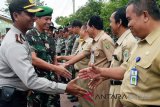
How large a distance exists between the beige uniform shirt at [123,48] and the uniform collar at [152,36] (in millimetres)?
1200

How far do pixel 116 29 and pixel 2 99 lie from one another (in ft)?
6.64

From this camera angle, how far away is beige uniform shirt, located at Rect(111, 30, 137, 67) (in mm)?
4031

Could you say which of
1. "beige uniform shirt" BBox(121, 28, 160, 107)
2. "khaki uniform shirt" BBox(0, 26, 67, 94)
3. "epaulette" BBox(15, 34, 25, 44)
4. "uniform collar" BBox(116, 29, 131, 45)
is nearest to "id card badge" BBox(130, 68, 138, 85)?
"beige uniform shirt" BBox(121, 28, 160, 107)

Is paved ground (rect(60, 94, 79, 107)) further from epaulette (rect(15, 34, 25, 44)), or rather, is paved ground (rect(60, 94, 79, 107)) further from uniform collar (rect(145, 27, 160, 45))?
uniform collar (rect(145, 27, 160, 45))

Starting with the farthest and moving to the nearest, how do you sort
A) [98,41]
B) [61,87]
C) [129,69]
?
[98,41] → [61,87] → [129,69]

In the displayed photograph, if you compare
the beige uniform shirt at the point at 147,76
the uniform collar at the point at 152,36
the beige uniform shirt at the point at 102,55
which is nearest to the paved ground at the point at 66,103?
the beige uniform shirt at the point at 102,55

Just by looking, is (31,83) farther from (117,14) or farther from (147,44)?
(117,14)

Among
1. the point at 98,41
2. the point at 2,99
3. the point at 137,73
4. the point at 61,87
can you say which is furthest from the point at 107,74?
the point at 98,41

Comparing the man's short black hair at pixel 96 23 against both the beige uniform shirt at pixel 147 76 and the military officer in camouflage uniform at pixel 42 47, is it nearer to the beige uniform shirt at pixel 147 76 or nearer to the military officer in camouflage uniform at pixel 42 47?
the military officer in camouflage uniform at pixel 42 47

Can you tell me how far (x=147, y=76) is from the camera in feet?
8.57

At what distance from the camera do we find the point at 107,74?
11.8ft

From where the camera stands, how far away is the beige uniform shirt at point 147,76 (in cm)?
259

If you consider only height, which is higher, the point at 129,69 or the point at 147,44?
the point at 147,44

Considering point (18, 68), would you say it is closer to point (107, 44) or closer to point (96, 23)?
point (107, 44)
